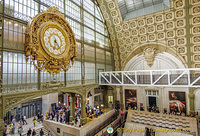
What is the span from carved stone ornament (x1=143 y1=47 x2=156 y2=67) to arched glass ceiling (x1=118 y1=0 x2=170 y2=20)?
6.19 metres

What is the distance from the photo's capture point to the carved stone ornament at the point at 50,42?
10547 millimetres

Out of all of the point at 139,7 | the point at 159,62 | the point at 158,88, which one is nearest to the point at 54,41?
the point at 139,7

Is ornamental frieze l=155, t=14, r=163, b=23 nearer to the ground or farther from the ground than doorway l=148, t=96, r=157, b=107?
A: farther from the ground

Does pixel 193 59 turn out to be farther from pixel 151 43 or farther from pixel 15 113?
pixel 15 113

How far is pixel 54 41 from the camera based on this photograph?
12578 millimetres

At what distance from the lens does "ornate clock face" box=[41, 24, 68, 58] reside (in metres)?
11.7

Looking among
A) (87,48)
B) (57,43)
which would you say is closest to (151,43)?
(87,48)

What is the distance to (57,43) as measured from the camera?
1287cm

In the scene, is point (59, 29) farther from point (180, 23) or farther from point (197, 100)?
point (197, 100)

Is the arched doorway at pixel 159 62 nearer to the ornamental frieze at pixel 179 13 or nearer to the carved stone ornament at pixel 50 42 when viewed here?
the ornamental frieze at pixel 179 13

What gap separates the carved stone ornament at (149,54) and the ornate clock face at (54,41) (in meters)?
15.1

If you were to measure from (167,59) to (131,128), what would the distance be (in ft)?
42.7

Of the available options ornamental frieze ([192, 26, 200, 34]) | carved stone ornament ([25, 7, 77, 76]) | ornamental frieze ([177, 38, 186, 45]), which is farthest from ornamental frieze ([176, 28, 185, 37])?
carved stone ornament ([25, 7, 77, 76])

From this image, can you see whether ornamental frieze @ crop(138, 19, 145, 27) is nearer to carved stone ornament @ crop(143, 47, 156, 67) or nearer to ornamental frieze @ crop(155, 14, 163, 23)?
ornamental frieze @ crop(155, 14, 163, 23)
